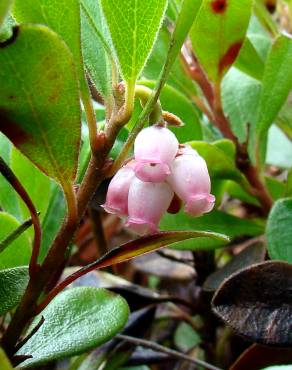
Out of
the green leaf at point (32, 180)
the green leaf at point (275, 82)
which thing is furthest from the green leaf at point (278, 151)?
the green leaf at point (32, 180)

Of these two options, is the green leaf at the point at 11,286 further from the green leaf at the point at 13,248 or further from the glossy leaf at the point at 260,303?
the glossy leaf at the point at 260,303

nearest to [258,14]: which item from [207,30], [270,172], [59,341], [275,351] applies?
[207,30]

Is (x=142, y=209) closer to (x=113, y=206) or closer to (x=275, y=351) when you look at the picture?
(x=113, y=206)

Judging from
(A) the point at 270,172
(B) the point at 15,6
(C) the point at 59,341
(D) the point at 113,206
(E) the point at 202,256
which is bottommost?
(A) the point at 270,172

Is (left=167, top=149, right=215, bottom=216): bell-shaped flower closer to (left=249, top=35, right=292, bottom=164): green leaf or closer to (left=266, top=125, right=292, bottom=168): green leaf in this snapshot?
(left=249, top=35, right=292, bottom=164): green leaf

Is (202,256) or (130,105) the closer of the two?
(130,105)

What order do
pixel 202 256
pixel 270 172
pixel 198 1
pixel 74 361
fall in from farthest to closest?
pixel 270 172
pixel 202 256
pixel 74 361
pixel 198 1

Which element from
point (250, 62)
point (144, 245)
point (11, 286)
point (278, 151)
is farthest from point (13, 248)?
point (278, 151)
